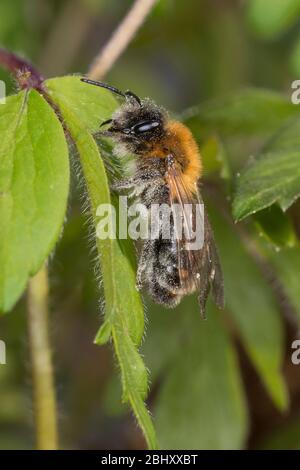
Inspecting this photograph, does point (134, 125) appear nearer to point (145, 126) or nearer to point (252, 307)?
point (145, 126)

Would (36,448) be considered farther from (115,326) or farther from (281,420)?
(281,420)

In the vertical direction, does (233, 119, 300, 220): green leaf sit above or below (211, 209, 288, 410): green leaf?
above

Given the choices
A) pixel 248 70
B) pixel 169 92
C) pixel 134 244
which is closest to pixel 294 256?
pixel 134 244

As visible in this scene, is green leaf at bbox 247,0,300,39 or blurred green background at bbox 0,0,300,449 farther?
green leaf at bbox 247,0,300,39

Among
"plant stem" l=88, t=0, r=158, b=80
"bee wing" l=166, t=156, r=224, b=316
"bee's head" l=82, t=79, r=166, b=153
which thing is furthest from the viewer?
"plant stem" l=88, t=0, r=158, b=80

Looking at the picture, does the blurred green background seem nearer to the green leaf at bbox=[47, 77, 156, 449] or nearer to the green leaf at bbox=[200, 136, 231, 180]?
the green leaf at bbox=[200, 136, 231, 180]

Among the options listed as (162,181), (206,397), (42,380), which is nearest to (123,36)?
(162,181)

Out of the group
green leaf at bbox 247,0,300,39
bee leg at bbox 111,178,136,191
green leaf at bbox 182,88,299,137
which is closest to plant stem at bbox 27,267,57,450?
bee leg at bbox 111,178,136,191
